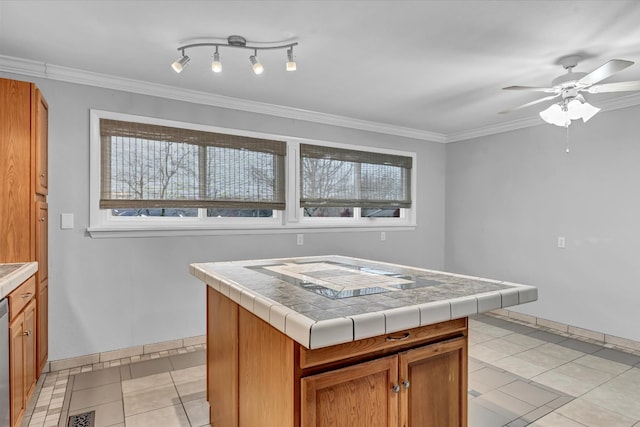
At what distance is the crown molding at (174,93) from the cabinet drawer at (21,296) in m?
1.53

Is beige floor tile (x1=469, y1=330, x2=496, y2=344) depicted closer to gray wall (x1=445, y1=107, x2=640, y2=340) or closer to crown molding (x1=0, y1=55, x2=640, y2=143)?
gray wall (x1=445, y1=107, x2=640, y2=340)

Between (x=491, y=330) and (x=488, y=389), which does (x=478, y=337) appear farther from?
(x=488, y=389)

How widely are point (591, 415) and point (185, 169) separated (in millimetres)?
3466

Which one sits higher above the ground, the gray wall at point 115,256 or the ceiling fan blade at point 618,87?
the ceiling fan blade at point 618,87

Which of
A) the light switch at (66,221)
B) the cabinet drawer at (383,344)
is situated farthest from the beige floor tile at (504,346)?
the light switch at (66,221)

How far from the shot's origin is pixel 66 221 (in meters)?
2.89

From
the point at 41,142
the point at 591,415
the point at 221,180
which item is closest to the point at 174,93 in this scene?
the point at 221,180

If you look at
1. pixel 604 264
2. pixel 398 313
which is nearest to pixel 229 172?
pixel 398 313

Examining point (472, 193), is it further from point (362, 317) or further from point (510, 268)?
point (362, 317)

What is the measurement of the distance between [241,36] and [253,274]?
56.8 inches

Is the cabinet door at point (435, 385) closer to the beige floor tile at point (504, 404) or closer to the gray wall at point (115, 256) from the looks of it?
the beige floor tile at point (504, 404)

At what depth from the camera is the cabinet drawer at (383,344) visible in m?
1.18

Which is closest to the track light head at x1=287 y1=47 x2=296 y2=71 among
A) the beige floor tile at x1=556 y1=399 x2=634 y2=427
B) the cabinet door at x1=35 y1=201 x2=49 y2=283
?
the cabinet door at x1=35 y1=201 x2=49 y2=283

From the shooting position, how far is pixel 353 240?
4.40 metres
